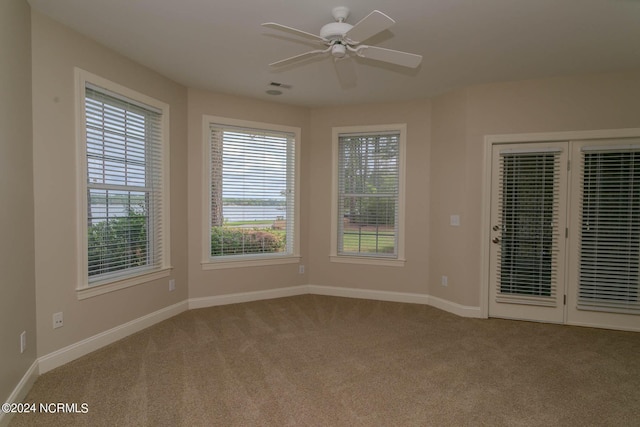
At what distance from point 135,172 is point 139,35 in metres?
1.29

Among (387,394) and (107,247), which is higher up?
(107,247)

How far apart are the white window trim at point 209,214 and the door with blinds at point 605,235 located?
10.6 feet

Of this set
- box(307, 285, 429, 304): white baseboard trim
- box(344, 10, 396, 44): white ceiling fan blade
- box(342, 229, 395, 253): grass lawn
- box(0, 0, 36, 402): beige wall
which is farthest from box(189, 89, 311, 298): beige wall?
box(344, 10, 396, 44): white ceiling fan blade

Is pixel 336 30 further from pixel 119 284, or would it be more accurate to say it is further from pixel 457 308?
pixel 457 308

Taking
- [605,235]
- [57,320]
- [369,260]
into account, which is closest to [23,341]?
[57,320]

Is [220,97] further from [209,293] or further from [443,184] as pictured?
[443,184]

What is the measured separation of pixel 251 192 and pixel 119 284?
1939 millimetres

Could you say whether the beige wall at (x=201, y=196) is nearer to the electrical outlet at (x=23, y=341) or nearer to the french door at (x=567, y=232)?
the electrical outlet at (x=23, y=341)

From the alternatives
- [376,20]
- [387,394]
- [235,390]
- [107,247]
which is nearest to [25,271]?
[107,247]

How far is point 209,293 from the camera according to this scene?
4578mm

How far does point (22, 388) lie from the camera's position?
2.40m

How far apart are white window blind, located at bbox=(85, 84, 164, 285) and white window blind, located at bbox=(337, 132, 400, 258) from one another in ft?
7.74

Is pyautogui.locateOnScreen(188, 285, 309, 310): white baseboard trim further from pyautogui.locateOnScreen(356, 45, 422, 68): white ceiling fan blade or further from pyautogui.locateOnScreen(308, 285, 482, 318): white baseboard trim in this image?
pyautogui.locateOnScreen(356, 45, 422, 68): white ceiling fan blade

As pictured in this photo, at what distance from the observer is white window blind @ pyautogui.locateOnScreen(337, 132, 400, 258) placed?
16.1ft
